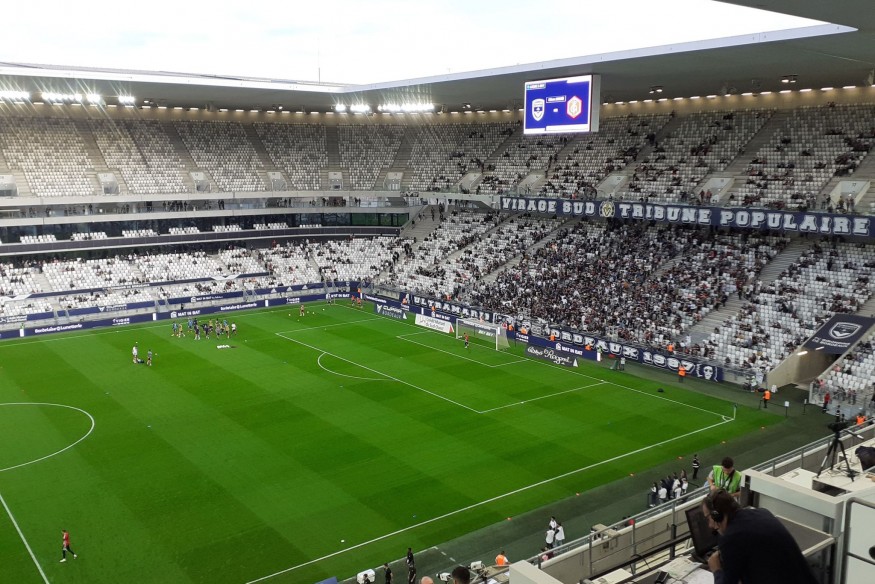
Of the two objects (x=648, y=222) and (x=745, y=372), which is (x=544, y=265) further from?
(x=745, y=372)

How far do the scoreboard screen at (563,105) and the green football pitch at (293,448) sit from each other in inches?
560

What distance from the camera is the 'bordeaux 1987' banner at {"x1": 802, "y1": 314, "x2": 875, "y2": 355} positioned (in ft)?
112

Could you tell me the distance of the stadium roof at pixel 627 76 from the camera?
3081cm

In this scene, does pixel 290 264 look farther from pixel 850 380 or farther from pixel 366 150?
pixel 850 380

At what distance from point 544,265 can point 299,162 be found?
103ft

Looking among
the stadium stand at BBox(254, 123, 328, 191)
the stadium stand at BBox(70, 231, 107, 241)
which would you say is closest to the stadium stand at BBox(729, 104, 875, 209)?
the stadium stand at BBox(254, 123, 328, 191)

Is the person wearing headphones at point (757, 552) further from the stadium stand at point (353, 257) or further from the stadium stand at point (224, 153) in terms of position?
the stadium stand at point (224, 153)

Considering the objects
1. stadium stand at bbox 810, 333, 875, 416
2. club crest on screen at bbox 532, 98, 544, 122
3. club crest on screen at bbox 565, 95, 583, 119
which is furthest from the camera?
club crest on screen at bbox 532, 98, 544, 122

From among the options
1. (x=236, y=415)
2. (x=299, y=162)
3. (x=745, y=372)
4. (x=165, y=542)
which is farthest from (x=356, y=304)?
(x=165, y=542)

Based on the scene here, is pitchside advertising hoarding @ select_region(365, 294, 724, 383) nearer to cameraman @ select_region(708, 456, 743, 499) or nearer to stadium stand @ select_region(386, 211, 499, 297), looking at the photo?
stadium stand @ select_region(386, 211, 499, 297)

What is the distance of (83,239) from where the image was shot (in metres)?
58.2

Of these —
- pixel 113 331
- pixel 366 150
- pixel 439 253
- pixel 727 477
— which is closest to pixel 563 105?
pixel 439 253

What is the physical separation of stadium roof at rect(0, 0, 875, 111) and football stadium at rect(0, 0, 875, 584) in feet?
1.15

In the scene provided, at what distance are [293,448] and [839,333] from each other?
2689 cm
